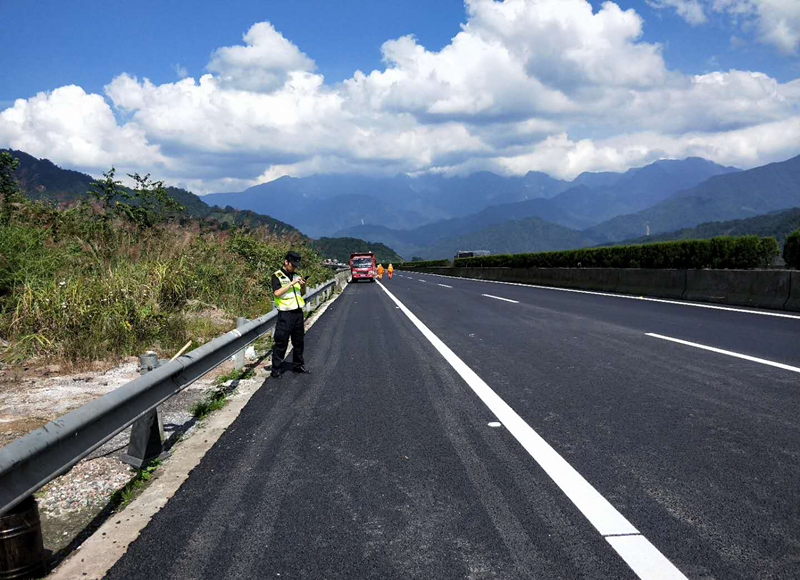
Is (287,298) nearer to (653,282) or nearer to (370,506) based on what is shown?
(370,506)

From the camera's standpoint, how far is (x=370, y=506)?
10.2 ft

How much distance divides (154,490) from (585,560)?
2551 millimetres

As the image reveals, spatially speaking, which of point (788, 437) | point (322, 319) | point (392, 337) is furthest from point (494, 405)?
point (322, 319)

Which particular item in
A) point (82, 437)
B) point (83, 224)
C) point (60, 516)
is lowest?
point (60, 516)

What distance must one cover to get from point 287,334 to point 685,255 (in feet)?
54.9

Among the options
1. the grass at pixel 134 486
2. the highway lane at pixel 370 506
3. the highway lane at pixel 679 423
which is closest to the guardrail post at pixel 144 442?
the grass at pixel 134 486

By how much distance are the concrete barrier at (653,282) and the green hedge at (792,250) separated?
2.52 meters

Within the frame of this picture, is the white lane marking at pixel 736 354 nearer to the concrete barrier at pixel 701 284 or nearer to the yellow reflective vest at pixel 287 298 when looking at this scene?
the yellow reflective vest at pixel 287 298

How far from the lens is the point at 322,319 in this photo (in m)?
13.5

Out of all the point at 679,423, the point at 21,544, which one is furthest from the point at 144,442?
the point at 679,423

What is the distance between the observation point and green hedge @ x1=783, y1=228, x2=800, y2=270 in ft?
44.4

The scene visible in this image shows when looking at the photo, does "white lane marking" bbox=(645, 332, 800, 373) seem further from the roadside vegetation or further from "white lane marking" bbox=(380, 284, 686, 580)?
the roadside vegetation

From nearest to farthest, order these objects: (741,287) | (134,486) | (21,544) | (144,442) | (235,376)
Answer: (21,544)
(134,486)
(144,442)
(235,376)
(741,287)

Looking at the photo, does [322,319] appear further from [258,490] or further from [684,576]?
[684,576]
